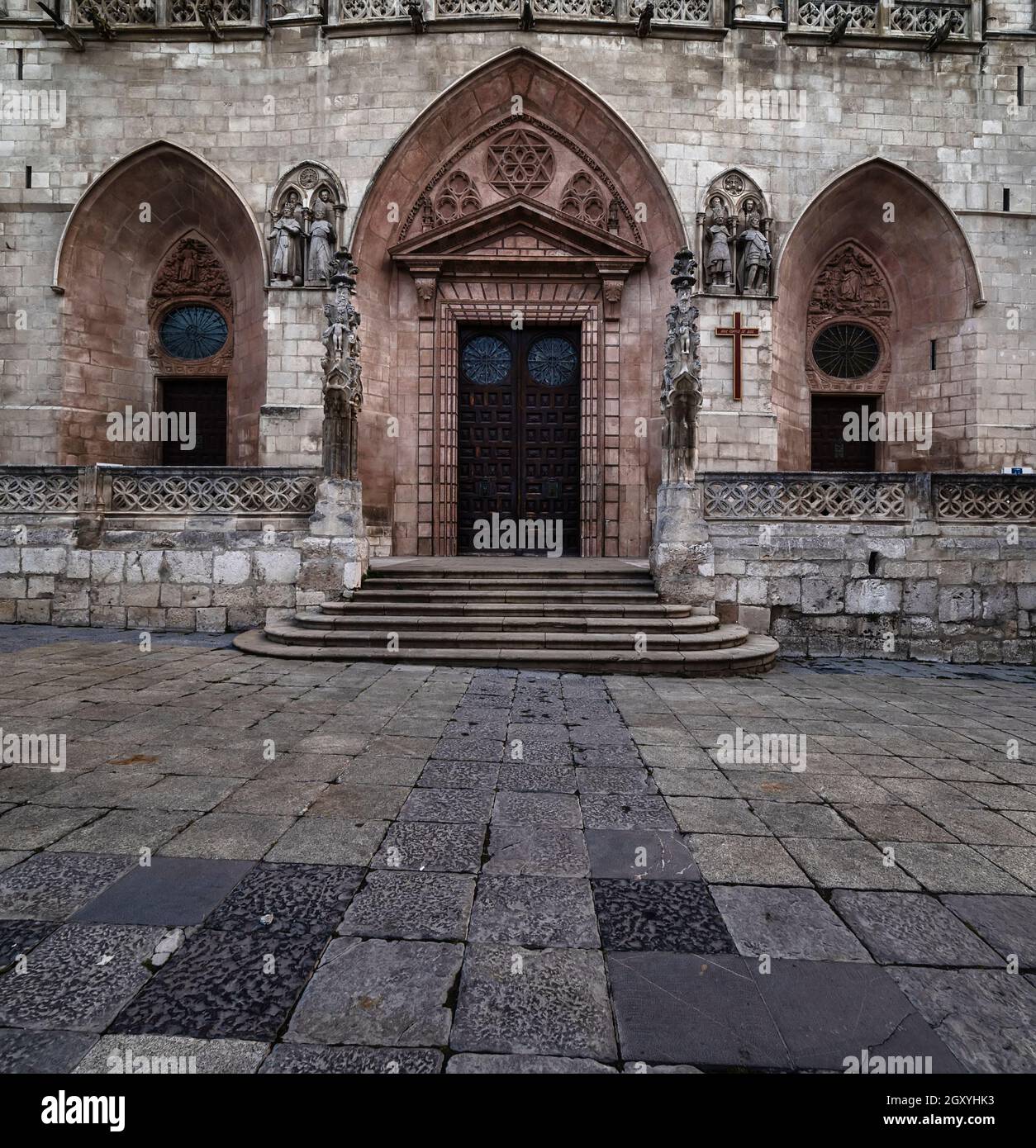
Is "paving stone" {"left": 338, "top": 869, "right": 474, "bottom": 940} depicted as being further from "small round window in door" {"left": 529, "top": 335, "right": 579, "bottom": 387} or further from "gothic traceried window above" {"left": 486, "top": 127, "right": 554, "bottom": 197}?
"gothic traceried window above" {"left": 486, "top": 127, "right": 554, "bottom": 197}

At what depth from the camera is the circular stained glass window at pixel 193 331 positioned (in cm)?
1439

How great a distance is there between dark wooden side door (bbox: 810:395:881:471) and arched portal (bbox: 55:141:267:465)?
1298cm

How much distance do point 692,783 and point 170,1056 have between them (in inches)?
123

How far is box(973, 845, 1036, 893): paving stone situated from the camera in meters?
2.88

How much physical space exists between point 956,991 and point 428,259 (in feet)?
47.6

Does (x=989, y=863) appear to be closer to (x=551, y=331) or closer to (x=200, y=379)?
(x=551, y=331)

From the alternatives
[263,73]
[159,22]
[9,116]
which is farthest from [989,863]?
[9,116]

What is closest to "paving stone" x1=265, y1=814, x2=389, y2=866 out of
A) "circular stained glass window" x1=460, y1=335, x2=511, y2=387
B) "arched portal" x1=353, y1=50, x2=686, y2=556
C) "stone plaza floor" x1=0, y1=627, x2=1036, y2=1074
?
"stone plaza floor" x1=0, y1=627, x2=1036, y2=1074

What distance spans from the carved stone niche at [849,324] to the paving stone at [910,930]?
14.3m

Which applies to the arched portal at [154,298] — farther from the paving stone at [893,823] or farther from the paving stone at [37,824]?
the paving stone at [893,823]

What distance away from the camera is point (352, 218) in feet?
41.8

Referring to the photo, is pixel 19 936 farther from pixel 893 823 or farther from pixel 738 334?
pixel 738 334

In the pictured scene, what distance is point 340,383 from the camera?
385 inches

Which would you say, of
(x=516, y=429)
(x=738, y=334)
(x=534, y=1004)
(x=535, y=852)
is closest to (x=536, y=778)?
(x=535, y=852)
